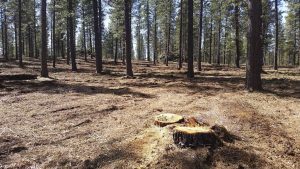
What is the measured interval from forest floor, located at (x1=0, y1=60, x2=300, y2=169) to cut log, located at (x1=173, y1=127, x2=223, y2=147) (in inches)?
8.1

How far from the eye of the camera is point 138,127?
10.3 m

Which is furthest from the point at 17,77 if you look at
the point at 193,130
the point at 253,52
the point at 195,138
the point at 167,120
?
the point at 195,138

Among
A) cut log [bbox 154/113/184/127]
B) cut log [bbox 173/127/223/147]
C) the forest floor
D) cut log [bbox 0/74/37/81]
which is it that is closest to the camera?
the forest floor

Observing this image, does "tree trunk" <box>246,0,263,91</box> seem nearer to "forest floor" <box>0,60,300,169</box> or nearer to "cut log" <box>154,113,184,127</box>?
"forest floor" <box>0,60,300,169</box>

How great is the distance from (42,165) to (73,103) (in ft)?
23.7

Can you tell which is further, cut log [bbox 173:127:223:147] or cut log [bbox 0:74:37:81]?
cut log [bbox 0:74:37:81]

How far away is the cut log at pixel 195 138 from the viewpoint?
7.87 metres

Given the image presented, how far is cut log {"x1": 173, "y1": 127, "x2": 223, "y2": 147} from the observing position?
7.87 m

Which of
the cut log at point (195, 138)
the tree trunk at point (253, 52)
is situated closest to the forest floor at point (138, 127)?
the cut log at point (195, 138)

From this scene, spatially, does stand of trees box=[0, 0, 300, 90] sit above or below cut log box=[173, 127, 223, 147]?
above

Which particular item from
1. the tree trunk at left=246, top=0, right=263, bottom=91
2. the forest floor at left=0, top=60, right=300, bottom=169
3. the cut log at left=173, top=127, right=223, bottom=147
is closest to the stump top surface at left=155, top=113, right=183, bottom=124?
the forest floor at left=0, top=60, right=300, bottom=169

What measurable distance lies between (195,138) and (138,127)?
2.75 m

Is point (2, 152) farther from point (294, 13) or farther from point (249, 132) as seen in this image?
point (294, 13)

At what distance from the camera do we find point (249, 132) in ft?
31.4
